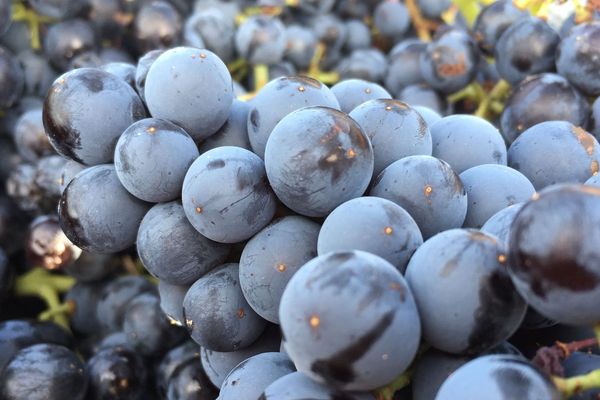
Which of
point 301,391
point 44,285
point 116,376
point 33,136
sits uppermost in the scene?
point 301,391

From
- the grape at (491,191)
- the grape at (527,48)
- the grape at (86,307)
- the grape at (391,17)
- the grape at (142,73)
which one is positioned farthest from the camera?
the grape at (391,17)

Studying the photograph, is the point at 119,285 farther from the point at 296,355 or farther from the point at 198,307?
the point at 296,355

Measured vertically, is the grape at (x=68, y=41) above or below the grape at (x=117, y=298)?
above

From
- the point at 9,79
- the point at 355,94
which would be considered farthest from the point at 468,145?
the point at 9,79

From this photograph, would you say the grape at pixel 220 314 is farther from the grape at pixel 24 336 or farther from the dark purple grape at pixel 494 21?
the dark purple grape at pixel 494 21

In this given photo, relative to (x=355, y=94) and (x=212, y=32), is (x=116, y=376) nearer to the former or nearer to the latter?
(x=355, y=94)

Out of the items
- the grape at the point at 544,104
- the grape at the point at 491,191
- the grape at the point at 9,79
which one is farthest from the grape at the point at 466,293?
the grape at the point at 9,79

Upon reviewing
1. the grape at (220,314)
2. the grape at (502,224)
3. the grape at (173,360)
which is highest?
the grape at (502,224)
